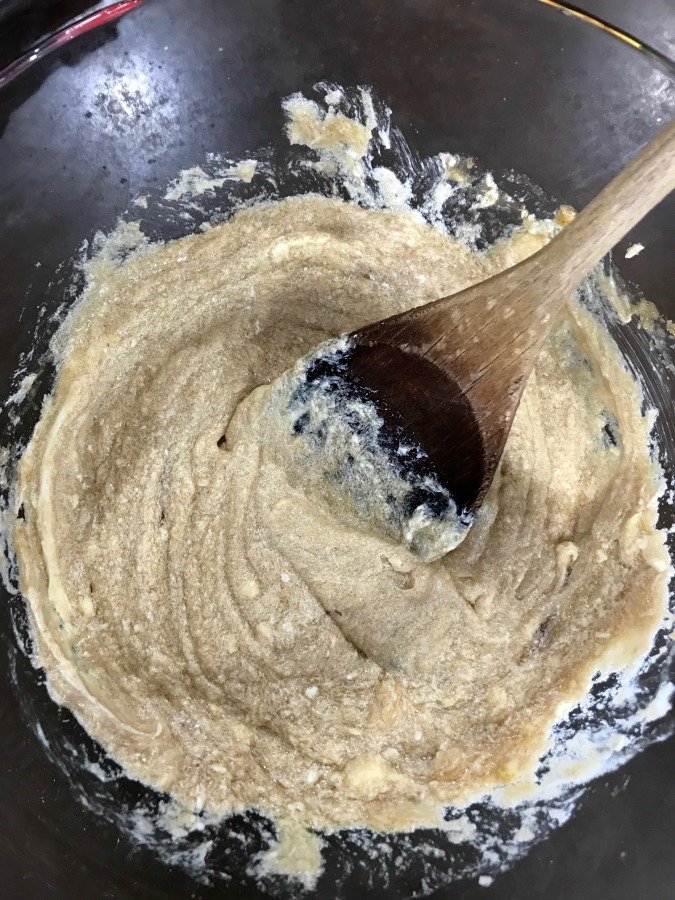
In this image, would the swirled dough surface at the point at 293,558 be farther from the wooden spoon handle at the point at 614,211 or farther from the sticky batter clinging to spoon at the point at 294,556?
the wooden spoon handle at the point at 614,211

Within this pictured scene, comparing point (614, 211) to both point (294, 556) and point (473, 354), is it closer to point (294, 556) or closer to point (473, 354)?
point (473, 354)

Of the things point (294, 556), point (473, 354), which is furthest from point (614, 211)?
point (294, 556)

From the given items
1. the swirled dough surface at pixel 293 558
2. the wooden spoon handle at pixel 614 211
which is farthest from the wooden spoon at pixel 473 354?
the swirled dough surface at pixel 293 558

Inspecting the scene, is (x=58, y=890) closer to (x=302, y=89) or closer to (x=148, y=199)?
(x=148, y=199)

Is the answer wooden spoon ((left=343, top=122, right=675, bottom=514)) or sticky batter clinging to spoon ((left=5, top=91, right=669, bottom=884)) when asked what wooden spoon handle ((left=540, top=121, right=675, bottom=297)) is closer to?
wooden spoon ((left=343, top=122, right=675, bottom=514))

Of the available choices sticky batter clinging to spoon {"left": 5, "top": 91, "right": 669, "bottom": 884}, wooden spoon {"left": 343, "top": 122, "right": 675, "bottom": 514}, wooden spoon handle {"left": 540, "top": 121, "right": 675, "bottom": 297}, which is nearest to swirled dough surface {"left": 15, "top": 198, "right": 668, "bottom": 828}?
sticky batter clinging to spoon {"left": 5, "top": 91, "right": 669, "bottom": 884}

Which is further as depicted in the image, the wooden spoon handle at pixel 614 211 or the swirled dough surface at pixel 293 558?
the swirled dough surface at pixel 293 558

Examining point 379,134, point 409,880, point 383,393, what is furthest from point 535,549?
point 379,134
